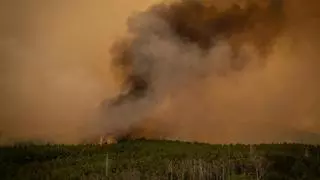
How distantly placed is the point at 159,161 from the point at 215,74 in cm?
106

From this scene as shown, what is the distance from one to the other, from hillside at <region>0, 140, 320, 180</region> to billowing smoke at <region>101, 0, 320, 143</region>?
133 millimetres

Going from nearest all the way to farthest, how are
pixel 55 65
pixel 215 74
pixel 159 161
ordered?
1. pixel 159 161
2. pixel 55 65
3. pixel 215 74

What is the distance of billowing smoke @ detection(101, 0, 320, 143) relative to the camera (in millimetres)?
6289

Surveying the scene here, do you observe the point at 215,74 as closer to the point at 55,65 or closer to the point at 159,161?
the point at 159,161

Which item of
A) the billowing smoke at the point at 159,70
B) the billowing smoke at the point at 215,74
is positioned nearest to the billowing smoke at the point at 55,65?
the billowing smoke at the point at 159,70

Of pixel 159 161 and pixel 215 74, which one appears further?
pixel 215 74

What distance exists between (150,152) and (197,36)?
1259mm

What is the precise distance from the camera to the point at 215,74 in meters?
6.39

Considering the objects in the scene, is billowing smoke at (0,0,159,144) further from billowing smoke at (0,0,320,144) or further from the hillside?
the hillside

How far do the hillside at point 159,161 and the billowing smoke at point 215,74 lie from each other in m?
0.13

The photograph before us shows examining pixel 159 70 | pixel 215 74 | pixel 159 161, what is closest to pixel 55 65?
pixel 159 70

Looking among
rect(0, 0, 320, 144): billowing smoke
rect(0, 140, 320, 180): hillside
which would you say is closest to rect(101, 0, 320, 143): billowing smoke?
rect(0, 0, 320, 144): billowing smoke

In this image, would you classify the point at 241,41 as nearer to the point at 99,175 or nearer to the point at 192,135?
the point at 192,135

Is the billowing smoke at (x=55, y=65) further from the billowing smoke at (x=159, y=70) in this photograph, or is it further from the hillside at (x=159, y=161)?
the hillside at (x=159, y=161)
